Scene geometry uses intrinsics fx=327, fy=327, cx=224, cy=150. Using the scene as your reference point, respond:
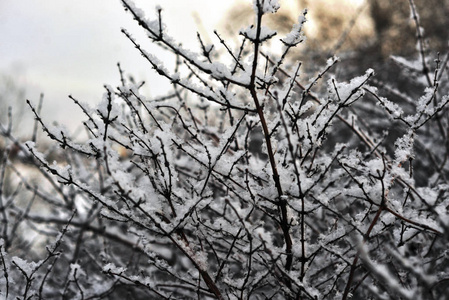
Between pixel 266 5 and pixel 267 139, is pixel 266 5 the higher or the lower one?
the higher one

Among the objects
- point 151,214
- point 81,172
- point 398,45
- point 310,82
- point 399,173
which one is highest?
point 398,45

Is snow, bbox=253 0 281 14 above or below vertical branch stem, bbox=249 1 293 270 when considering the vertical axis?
above

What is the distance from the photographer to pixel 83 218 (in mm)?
3861

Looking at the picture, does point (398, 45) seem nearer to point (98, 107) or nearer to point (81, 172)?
point (81, 172)

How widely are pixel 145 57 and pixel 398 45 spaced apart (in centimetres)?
1122

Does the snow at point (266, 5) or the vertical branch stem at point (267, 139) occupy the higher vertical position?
the snow at point (266, 5)

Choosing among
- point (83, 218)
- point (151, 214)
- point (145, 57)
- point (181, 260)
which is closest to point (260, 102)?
point (145, 57)

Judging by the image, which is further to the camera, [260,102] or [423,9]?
[423,9]

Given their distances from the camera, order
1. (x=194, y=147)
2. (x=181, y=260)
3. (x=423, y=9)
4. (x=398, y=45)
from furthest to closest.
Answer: (x=423, y=9)
(x=398, y=45)
(x=181, y=260)
(x=194, y=147)

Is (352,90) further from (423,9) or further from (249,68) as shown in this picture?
(423,9)

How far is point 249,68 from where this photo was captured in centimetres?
126

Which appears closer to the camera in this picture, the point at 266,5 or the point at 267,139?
the point at 266,5

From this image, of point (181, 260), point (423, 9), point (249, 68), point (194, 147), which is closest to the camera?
point (249, 68)

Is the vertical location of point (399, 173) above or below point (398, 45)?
below
